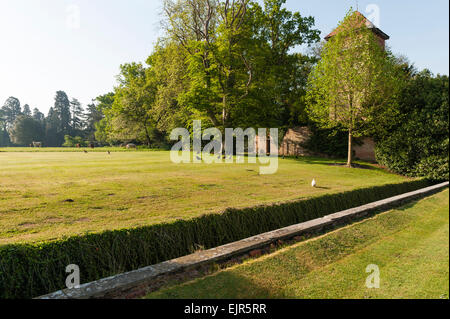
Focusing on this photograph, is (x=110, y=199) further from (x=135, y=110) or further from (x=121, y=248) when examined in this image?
(x=135, y=110)

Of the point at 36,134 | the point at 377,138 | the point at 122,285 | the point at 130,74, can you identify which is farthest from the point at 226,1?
the point at 36,134

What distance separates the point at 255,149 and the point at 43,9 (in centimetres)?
2555

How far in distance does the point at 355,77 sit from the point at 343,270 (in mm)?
17234

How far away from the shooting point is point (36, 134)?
191ft

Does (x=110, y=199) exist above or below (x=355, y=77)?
below

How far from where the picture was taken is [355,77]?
17922mm

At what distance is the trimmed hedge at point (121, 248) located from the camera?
134 inches

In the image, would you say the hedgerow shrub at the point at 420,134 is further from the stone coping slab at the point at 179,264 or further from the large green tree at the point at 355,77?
the stone coping slab at the point at 179,264

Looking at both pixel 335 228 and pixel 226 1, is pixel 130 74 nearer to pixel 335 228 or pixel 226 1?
pixel 226 1

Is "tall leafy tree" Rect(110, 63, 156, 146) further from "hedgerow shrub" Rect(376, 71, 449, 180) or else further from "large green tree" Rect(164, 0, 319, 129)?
"hedgerow shrub" Rect(376, 71, 449, 180)

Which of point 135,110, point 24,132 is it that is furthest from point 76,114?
point 135,110

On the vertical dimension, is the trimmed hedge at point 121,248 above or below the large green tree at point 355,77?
below

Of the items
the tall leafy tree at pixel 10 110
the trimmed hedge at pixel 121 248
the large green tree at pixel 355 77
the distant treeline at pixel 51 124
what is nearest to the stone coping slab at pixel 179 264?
the trimmed hedge at pixel 121 248

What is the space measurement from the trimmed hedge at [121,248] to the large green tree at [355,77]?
14.4 metres
